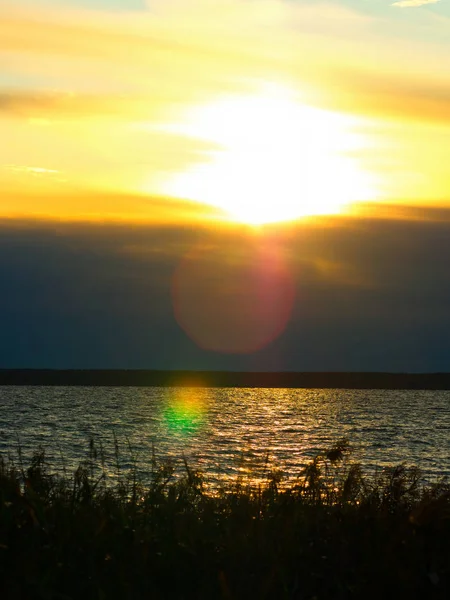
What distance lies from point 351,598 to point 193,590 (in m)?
1.65

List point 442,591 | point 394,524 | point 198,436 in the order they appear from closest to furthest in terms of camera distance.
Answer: point 442,591 → point 394,524 → point 198,436

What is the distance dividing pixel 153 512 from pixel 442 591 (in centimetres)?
378

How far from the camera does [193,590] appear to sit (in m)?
8.77

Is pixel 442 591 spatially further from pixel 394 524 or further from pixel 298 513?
pixel 298 513

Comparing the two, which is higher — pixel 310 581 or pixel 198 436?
pixel 310 581

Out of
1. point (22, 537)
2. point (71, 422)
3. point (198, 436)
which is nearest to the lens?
point (22, 537)

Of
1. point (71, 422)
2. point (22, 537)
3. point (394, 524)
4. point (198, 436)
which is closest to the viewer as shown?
point (22, 537)

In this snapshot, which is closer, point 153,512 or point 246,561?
point 246,561

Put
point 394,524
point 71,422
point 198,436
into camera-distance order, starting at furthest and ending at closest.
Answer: point 71,422 → point 198,436 → point 394,524

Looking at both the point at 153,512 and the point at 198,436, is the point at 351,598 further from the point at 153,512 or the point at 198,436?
the point at 198,436

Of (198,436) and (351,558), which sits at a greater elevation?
(351,558)

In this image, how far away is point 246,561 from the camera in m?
9.05

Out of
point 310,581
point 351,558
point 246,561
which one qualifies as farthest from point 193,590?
point 351,558

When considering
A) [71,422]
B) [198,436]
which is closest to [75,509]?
[198,436]
